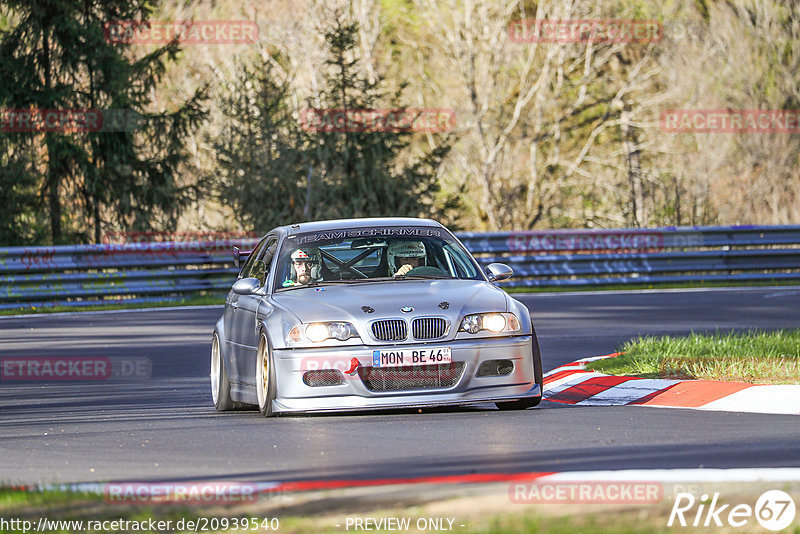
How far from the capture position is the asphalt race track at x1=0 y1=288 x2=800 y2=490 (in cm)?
756

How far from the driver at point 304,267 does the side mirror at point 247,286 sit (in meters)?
0.31

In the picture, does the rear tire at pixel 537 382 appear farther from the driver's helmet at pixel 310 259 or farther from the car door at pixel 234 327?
the car door at pixel 234 327

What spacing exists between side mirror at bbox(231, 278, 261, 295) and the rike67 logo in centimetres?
577

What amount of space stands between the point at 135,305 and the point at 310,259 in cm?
1348

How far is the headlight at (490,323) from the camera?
33.3 ft

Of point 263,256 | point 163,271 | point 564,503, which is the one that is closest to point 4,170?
point 163,271

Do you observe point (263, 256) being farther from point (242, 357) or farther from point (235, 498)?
point (235, 498)

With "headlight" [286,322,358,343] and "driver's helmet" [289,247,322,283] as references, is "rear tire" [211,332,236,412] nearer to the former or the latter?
"driver's helmet" [289,247,322,283]

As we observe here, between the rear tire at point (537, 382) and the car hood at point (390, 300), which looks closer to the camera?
the car hood at point (390, 300)
